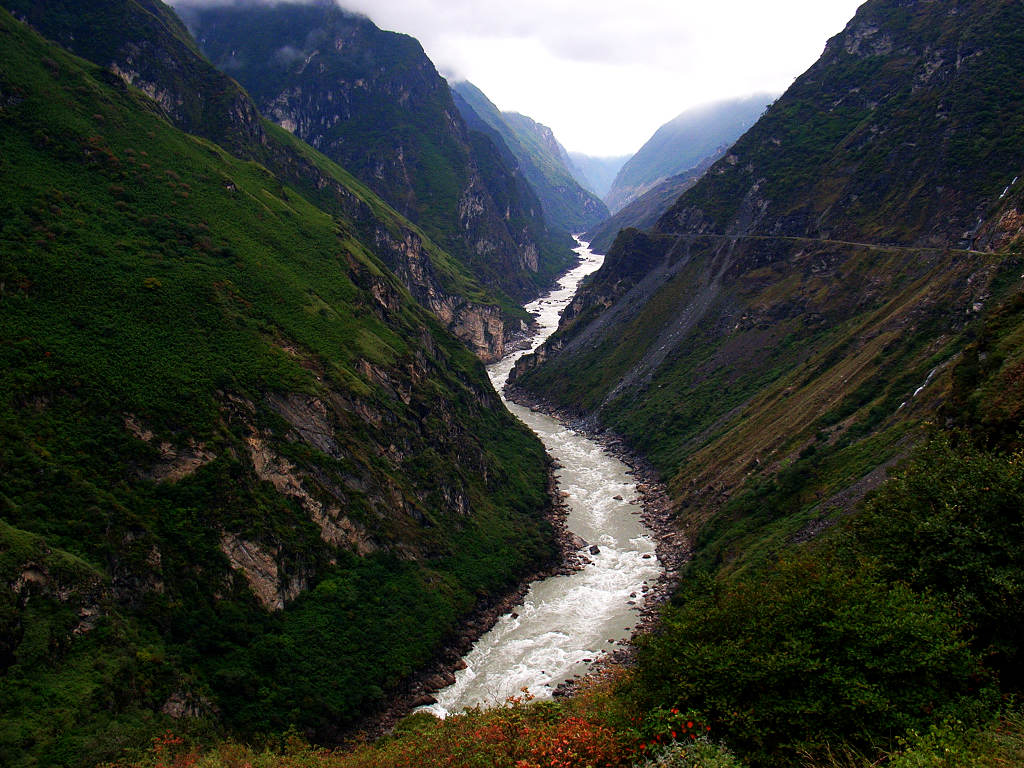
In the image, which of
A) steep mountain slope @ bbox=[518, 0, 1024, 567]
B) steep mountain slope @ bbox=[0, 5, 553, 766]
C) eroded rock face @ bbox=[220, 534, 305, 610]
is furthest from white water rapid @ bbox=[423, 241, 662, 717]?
eroded rock face @ bbox=[220, 534, 305, 610]

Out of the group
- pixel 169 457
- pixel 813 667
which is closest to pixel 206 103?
pixel 169 457

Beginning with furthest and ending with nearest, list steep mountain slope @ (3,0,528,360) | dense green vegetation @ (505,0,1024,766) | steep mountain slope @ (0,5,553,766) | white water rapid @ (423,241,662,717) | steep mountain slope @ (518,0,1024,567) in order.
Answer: steep mountain slope @ (3,0,528,360) → steep mountain slope @ (518,0,1024,567) → white water rapid @ (423,241,662,717) → steep mountain slope @ (0,5,553,766) → dense green vegetation @ (505,0,1024,766)

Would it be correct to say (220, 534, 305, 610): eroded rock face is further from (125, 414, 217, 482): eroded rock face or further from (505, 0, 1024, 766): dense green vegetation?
(505, 0, 1024, 766): dense green vegetation

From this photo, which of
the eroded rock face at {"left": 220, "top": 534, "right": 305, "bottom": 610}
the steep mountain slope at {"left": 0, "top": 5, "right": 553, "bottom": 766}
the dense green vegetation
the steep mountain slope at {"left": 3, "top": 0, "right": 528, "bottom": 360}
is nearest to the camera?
the dense green vegetation

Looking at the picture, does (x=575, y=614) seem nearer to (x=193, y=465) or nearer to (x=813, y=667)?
(x=193, y=465)

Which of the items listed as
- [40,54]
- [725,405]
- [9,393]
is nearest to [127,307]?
[9,393]

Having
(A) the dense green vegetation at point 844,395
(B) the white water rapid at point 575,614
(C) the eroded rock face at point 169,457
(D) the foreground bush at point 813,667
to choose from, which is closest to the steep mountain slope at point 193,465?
(C) the eroded rock face at point 169,457

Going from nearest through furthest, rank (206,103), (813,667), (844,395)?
(813,667), (844,395), (206,103)
